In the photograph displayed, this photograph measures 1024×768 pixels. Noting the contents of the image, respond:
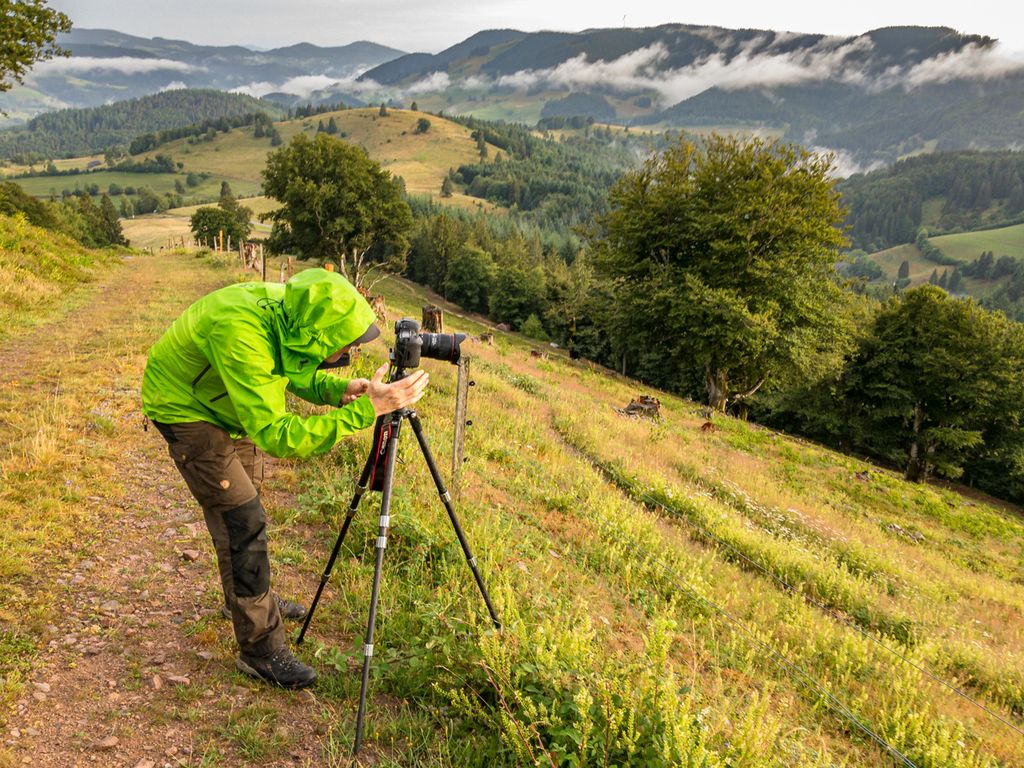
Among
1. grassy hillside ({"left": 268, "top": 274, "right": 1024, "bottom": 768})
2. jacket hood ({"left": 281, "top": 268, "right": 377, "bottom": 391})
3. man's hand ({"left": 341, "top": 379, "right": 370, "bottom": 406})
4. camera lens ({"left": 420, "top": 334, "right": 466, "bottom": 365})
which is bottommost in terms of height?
grassy hillside ({"left": 268, "top": 274, "right": 1024, "bottom": 768})

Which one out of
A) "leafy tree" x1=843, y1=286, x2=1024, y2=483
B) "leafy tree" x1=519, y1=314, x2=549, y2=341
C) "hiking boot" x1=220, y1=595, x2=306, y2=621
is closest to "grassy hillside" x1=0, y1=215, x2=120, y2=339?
"hiking boot" x1=220, y1=595, x2=306, y2=621

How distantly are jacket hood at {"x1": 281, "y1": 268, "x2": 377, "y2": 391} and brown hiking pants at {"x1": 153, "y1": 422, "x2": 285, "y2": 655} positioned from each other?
0.79 m

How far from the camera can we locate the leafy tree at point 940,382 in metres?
33.9

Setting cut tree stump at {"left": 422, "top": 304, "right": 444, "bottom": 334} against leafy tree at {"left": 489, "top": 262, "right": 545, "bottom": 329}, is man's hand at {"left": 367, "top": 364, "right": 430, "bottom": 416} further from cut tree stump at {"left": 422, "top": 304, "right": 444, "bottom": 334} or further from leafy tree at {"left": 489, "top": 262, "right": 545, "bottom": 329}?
leafy tree at {"left": 489, "top": 262, "right": 545, "bottom": 329}

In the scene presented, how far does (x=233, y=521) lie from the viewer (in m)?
3.84

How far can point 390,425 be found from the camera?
13.0 feet

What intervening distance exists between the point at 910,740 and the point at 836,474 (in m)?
15.3

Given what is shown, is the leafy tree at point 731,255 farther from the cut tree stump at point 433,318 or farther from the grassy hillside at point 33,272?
the grassy hillside at point 33,272

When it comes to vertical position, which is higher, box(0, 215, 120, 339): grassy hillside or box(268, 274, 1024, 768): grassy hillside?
box(0, 215, 120, 339): grassy hillside

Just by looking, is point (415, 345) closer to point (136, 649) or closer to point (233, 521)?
point (233, 521)

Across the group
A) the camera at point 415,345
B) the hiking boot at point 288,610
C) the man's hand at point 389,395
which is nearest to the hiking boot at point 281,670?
the hiking boot at point 288,610

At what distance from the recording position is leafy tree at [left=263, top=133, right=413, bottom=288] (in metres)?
40.0

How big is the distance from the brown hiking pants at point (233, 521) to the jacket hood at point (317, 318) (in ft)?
2.58

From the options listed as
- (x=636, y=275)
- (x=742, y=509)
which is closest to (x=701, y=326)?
(x=636, y=275)
